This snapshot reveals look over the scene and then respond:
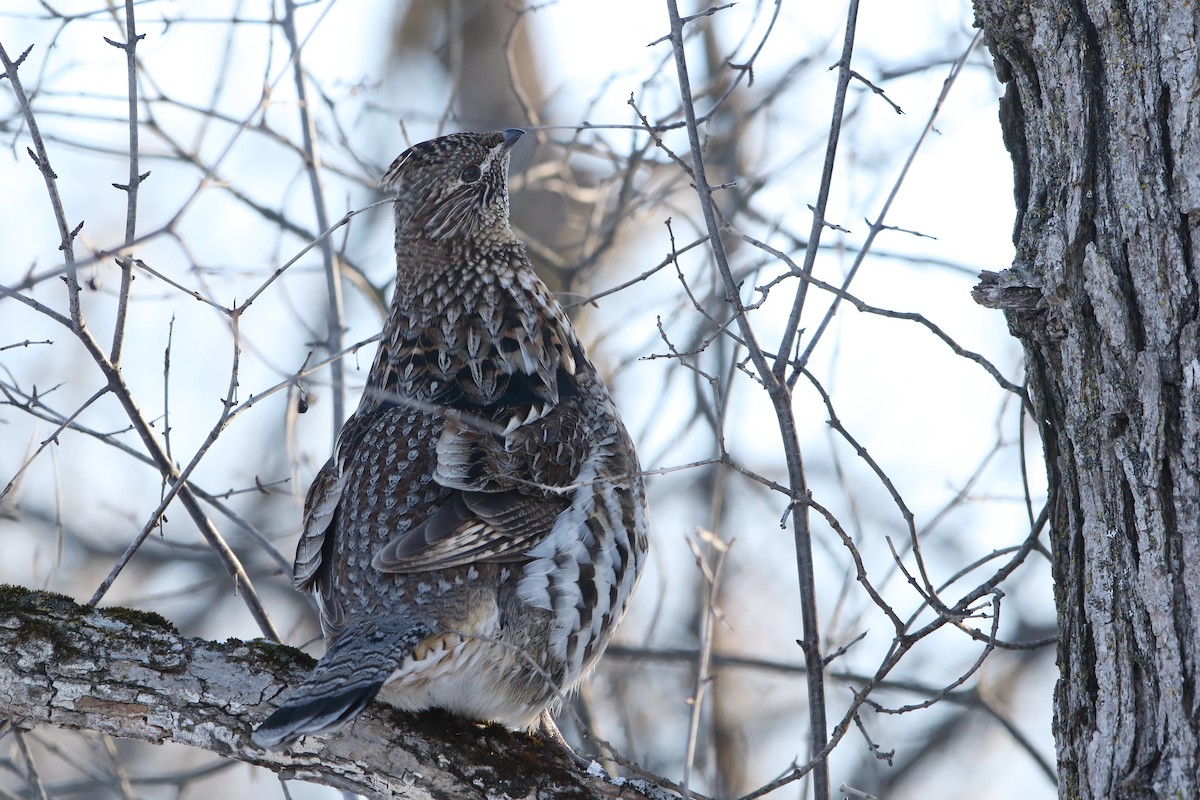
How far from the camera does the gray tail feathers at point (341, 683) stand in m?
2.97

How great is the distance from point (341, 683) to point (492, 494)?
0.96 metres

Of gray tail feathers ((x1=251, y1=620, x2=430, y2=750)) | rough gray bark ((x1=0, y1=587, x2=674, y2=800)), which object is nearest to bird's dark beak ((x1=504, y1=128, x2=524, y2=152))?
gray tail feathers ((x1=251, y1=620, x2=430, y2=750))

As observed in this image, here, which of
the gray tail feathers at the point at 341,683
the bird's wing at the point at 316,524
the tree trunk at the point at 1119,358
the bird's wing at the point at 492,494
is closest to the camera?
the tree trunk at the point at 1119,358

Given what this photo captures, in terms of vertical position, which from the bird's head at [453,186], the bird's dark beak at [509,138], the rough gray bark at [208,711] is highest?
the bird's dark beak at [509,138]

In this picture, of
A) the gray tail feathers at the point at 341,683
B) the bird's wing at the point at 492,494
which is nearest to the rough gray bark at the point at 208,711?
the gray tail feathers at the point at 341,683

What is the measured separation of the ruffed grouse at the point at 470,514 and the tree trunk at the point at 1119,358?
1.15 meters

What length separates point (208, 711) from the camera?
127 inches

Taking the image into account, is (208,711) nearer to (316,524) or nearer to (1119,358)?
(316,524)

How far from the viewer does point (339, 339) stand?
4961 mm

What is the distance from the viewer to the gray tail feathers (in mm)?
2971

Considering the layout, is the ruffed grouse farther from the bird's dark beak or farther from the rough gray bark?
the bird's dark beak

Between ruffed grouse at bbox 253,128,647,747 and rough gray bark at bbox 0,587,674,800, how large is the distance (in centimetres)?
22

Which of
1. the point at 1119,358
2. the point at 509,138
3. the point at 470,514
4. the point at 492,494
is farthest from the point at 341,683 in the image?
the point at 509,138

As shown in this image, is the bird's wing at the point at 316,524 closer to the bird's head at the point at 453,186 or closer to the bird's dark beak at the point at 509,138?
the bird's head at the point at 453,186
